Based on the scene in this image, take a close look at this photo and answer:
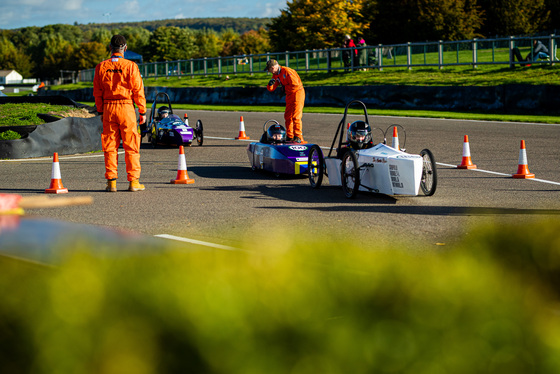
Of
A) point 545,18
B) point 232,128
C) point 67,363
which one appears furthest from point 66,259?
point 545,18

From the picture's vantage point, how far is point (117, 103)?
10500mm

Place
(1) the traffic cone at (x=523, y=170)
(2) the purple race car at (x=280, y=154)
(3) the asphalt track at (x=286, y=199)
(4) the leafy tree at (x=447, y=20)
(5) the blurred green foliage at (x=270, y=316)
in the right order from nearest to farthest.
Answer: (5) the blurred green foliage at (x=270, y=316) < (3) the asphalt track at (x=286, y=199) < (1) the traffic cone at (x=523, y=170) < (2) the purple race car at (x=280, y=154) < (4) the leafy tree at (x=447, y=20)

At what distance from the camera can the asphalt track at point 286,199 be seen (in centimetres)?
729

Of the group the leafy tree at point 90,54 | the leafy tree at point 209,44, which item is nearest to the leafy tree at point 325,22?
the leafy tree at point 209,44

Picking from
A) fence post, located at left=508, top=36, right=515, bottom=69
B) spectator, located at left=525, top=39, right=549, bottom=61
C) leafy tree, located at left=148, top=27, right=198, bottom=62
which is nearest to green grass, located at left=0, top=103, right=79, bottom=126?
fence post, located at left=508, top=36, right=515, bottom=69

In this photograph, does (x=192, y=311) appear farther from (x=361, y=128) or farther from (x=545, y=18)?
(x=545, y=18)

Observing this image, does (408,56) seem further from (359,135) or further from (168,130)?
(359,135)

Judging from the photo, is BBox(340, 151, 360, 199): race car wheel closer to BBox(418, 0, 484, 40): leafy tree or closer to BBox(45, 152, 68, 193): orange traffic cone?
BBox(45, 152, 68, 193): orange traffic cone

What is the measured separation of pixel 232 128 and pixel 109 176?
37.6ft

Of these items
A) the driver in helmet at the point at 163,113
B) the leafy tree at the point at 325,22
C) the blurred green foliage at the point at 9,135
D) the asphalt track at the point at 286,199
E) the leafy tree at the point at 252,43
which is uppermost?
the leafy tree at the point at 252,43

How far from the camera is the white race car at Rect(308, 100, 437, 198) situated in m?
8.97

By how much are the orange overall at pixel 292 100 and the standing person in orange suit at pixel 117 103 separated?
4.61 meters

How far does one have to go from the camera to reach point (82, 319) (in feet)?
7.11

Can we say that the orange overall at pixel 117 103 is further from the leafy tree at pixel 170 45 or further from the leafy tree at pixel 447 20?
the leafy tree at pixel 170 45
